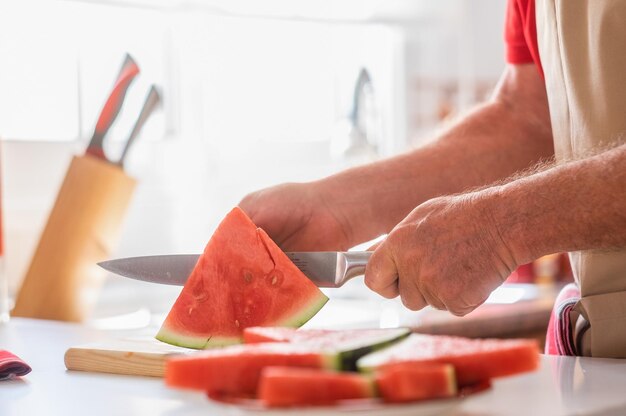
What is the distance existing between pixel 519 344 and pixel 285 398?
0.21 metres

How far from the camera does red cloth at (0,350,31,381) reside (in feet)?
3.67

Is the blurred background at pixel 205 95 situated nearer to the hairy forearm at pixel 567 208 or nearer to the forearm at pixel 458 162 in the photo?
the forearm at pixel 458 162

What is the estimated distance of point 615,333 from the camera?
1224 millimetres

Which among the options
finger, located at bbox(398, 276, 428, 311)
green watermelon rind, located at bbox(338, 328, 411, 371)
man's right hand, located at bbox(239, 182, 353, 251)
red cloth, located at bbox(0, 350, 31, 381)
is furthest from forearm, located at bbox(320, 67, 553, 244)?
green watermelon rind, located at bbox(338, 328, 411, 371)

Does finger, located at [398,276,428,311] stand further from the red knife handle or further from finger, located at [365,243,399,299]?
the red knife handle

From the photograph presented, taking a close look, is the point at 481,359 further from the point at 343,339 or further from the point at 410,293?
the point at 410,293

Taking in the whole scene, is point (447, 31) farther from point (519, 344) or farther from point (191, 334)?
point (519, 344)

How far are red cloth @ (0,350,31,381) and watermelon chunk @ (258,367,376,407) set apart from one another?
50 centimetres

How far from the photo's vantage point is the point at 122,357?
113cm

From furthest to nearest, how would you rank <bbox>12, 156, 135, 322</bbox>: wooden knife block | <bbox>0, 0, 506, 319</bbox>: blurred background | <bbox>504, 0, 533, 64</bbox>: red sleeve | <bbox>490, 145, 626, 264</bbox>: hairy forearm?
<bbox>0, 0, 506, 319</bbox>: blurred background
<bbox>12, 156, 135, 322</bbox>: wooden knife block
<bbox>504, 0, 533, 64</bbox>: red sleeve
<bbox>490, 145, 626, 264</bbox>: hairy forearm

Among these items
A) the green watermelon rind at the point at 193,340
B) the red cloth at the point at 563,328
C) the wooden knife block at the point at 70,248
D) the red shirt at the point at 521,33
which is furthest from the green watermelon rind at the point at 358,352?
the wooden knife block at the point at 70,248

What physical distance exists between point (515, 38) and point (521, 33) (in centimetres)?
2

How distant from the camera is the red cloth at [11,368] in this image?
44.1 inches

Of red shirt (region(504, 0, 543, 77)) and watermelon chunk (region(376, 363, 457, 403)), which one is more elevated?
red shirt (region(504, 0, 543, 77))
